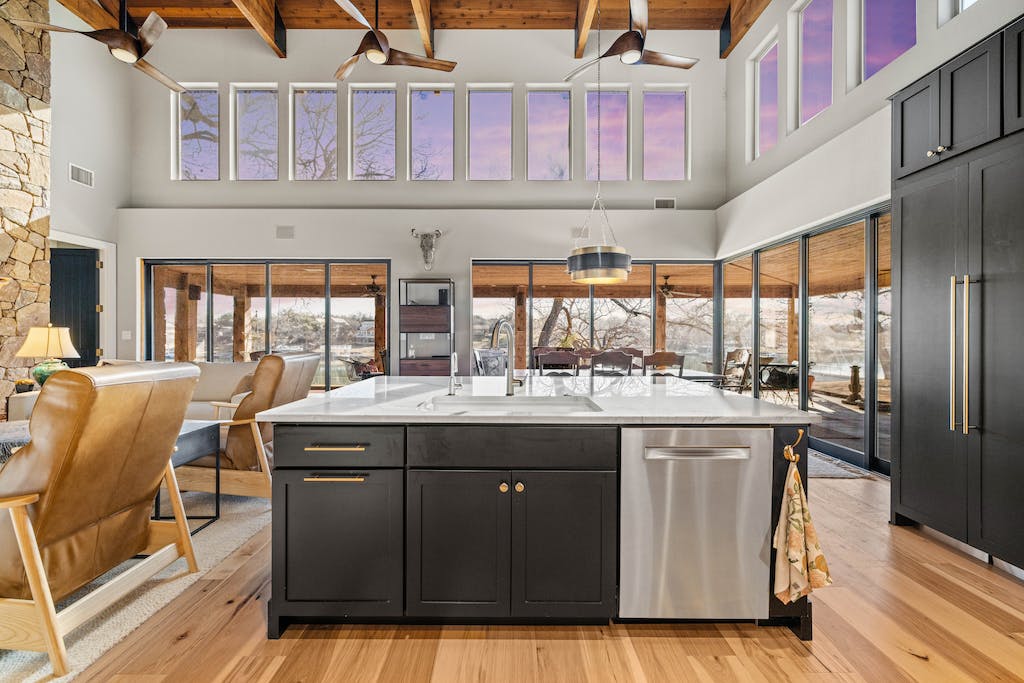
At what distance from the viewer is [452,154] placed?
7340mm

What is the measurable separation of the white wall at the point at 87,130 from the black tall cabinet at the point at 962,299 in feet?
26.5

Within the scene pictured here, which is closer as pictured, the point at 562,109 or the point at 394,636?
the point at 394,636

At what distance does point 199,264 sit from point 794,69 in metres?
7.65

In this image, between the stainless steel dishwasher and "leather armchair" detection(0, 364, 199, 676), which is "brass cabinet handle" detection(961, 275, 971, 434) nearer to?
the stainless steel dishwasher

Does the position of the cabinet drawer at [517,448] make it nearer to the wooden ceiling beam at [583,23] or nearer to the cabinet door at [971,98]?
the cabinet door at [971,98]

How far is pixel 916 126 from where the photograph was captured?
3010 millimetres

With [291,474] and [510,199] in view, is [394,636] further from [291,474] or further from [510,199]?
[510,199]

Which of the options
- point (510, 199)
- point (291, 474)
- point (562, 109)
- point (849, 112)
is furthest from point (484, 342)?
point (291, 474)

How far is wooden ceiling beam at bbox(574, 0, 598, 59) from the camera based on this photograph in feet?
19.4

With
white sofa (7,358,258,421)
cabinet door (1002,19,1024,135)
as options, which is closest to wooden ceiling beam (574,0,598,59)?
cabinet door (1002,19,1024,135)

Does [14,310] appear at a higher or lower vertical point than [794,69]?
lower

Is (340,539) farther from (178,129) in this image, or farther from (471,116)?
(178,129)

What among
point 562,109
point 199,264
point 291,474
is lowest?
point 291,474

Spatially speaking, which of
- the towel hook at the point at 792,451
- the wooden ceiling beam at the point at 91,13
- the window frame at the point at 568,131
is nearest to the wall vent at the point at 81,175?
the wooden ceiling beam at the point at 91,13
